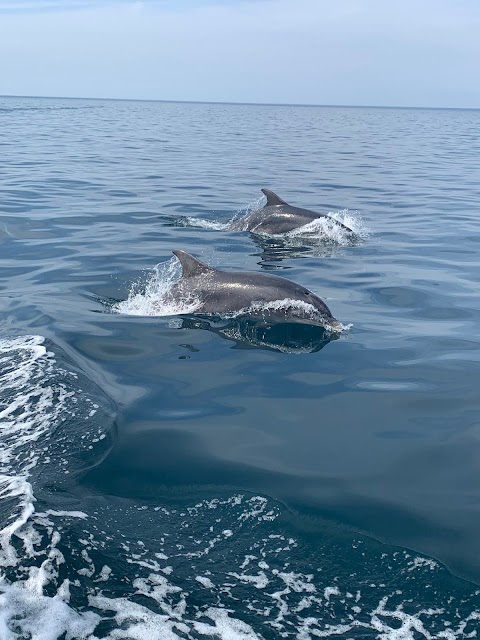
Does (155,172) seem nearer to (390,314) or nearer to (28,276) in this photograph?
(28,276)

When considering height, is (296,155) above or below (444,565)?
above


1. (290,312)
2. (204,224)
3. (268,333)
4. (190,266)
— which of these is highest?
(204,224)

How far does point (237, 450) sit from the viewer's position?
6191 mm

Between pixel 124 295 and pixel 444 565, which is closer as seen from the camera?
pixel 444 565

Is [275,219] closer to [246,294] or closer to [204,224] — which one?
[204,224]

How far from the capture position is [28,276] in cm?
1214

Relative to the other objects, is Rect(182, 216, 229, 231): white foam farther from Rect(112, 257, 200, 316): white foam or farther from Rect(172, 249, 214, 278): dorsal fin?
Rect(172, 249, 214, 278): dorsal fin

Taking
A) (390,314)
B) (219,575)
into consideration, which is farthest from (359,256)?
(219,575)

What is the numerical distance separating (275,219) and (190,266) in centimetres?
640

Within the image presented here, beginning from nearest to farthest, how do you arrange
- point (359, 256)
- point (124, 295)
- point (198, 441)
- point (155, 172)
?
1. point (198, 441)
2. point (124, 295)
3. point (359, 256)
4. point (155, 172)

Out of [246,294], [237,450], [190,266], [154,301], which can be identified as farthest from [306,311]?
[237,450]

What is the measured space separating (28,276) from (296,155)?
2698 centimetres

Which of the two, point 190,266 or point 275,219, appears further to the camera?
point 275,219

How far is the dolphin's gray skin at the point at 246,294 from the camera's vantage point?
31.3ft
